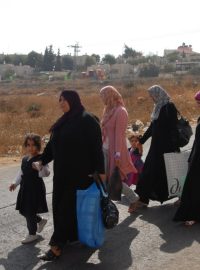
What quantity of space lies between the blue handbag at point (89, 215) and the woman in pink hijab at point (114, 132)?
143 cm

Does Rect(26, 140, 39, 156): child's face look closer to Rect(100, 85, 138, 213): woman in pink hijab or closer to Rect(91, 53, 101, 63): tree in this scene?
Rect(100, 85, 138, 213): woman in pink hijab

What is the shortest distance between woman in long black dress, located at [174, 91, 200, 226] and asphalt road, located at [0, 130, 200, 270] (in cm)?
12

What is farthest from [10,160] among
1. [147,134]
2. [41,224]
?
[41,224]

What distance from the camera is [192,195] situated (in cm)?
602

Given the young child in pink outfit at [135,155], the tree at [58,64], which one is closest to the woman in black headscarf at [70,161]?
the young child in pink outfit at [135,155]

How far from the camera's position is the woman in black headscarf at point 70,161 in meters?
4.91

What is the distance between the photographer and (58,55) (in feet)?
418

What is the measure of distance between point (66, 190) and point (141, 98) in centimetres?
2591

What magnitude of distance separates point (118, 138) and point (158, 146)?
614 millimetres

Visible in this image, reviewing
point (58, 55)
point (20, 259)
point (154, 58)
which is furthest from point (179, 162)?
point (154, 58)

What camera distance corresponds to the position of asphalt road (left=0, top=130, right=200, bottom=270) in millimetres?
4871

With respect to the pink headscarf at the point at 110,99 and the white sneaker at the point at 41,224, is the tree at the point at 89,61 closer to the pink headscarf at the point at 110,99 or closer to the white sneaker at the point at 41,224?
the pink headscarf at the point at 110,99

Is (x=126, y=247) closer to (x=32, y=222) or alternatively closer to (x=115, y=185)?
(x=115, y=185)

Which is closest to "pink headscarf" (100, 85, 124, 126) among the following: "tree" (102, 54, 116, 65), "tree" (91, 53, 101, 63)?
"tree" (102, 54, 116, 65)
